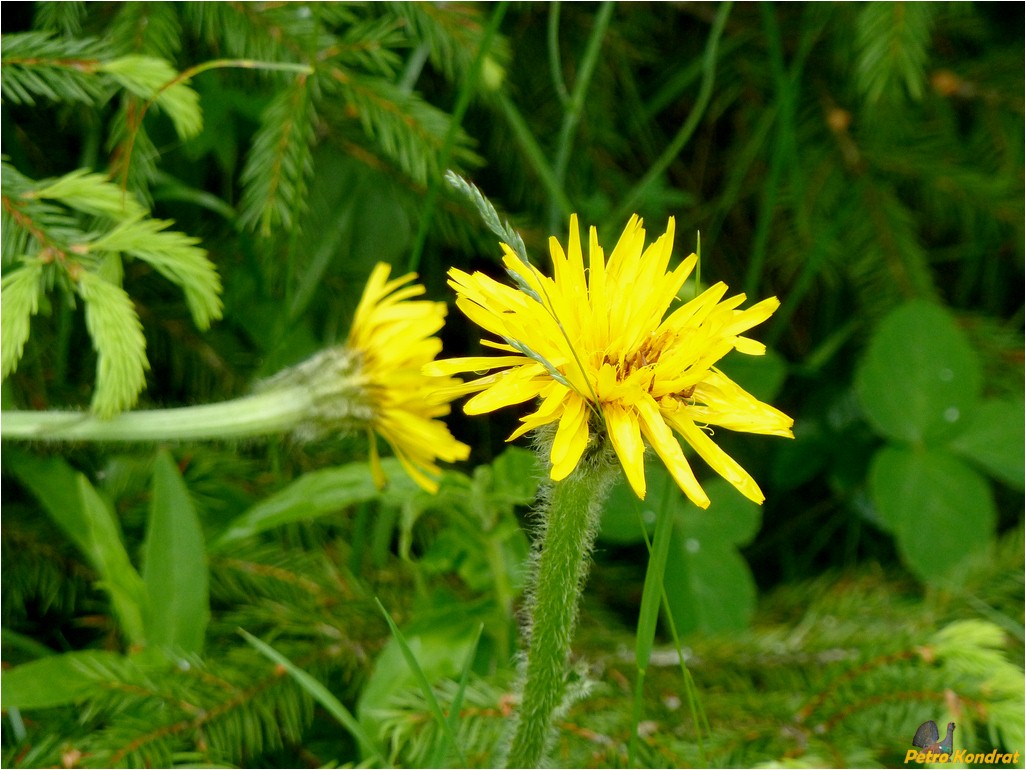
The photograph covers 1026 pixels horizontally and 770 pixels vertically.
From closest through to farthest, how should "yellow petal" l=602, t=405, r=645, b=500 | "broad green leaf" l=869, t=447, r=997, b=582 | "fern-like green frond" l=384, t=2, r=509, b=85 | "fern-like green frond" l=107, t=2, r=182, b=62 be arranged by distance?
"yellow petal" l=602, t=405, r=645, b=500
"fern-like green frond" l=107, t=2, r=182, b=62
"fern-like green frond" l=384, t=2, r=509, b=85
"broad green leaf" l=869, t=447, r=997, b=582

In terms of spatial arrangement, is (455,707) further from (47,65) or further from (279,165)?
(47,65)

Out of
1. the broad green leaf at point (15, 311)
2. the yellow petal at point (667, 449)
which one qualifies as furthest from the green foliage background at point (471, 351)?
the yellow petal at point (667, 449)

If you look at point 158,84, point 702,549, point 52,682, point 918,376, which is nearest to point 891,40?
point 918,376

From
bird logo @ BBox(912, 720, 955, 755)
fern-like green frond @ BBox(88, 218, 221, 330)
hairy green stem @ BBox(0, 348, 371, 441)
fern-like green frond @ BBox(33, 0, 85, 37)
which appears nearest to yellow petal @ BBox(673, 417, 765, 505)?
bird logo @ BBox(912, 720, 955, 755)

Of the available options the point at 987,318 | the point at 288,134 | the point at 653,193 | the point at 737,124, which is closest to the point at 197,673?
the point at 288,134

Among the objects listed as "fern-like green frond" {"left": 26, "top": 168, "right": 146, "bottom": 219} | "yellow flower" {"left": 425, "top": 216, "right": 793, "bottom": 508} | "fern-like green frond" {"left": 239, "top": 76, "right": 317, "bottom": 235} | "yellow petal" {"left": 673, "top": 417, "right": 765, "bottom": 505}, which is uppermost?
"fern-like green frond" {"left": 239, "top": 76, "right": 317, "bottom": 235}

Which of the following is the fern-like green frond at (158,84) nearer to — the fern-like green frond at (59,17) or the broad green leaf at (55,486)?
the fern-like green frond at (59,17)

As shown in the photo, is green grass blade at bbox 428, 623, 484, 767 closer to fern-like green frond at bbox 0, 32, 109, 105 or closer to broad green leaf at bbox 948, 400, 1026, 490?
fern-like green frond at bbox 0, 32, 109, 105
